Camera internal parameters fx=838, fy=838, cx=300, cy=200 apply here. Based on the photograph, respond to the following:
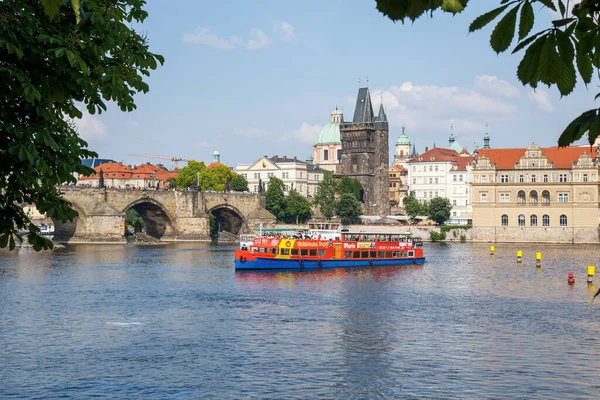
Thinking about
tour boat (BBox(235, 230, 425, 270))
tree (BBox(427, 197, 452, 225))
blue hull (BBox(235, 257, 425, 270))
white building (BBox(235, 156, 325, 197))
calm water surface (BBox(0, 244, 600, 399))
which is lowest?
calm water surface (BBox(0, 244, 600, 399))

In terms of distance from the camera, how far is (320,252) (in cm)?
5578

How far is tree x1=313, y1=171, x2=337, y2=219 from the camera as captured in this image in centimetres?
11107

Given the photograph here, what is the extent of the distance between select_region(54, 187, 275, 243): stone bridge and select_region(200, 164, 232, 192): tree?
10760 millimetres

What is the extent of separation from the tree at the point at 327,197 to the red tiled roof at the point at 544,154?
26.5m

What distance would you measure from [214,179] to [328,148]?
139 feet

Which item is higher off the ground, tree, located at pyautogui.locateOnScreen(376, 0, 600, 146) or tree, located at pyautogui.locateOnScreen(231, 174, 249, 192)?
tree, located at pyautogui.locateOnScreen(231, 174, 249, 192)

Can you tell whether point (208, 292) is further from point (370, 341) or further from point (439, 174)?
point (439, 174)

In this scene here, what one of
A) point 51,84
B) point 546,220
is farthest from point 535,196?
point 51,84

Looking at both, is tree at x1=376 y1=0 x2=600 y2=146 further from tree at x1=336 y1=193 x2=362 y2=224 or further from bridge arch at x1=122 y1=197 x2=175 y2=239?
tree at x1=336 y1=193 x2=362 y2=224

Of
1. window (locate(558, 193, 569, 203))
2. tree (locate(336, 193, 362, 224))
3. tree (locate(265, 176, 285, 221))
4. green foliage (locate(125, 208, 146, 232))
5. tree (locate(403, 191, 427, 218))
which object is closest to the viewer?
window (locate(558, 193, 569, 203))

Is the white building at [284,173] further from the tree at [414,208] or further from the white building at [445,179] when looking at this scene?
the tree at [414,208]

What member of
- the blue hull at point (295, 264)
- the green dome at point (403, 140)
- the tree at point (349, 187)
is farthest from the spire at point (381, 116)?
the blue hull at point (295, 264)

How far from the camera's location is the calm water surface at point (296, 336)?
20.1m

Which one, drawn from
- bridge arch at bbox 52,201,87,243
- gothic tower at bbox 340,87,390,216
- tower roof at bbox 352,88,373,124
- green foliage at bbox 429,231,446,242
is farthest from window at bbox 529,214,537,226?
tower roof at bbox 352,88,373,124
